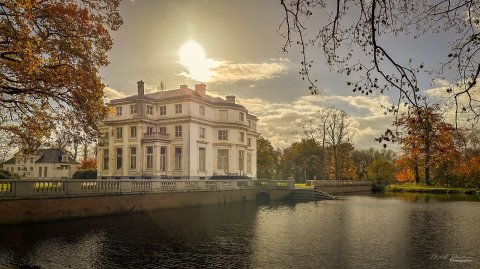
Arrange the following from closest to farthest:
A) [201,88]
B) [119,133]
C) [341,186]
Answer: [119,133] → [201,88] → [341,186]

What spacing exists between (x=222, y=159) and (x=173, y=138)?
25.6ft

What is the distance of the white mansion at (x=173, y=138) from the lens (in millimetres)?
51875

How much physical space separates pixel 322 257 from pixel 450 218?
17548 mm

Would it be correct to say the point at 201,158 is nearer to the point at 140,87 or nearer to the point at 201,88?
the point at 201,88

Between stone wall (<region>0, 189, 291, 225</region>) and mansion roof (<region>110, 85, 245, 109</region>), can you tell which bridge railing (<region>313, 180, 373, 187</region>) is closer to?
mansion roof (<region>110, 85, 245, 109</region>)

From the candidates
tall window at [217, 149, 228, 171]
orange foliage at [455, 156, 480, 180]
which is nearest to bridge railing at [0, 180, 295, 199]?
tall window at [217, 149, 228, 171]

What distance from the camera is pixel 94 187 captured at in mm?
27125

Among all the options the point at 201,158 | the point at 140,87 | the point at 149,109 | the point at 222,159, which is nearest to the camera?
the point at 201,158

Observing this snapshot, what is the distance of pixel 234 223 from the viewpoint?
2497 centimetres

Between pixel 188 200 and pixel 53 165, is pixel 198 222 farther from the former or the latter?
pixel 53 165

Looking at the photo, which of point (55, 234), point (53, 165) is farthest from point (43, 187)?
point (53, 165)

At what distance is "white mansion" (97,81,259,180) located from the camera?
51.9 metres

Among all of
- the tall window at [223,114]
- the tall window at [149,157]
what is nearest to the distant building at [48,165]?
the tall window at [149,157]

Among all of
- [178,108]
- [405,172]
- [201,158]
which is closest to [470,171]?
[405,172]
